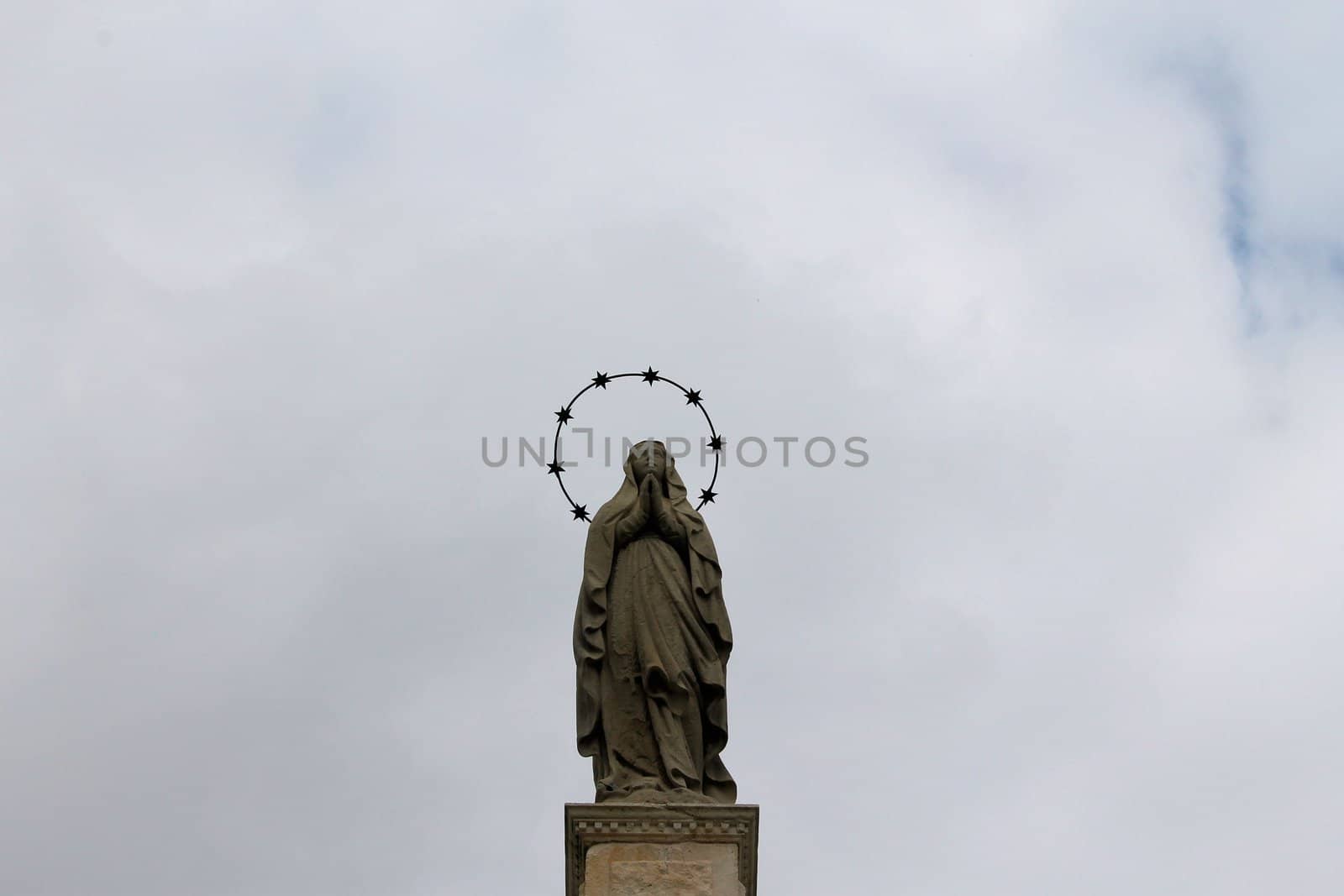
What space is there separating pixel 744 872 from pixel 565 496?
4036 millimetres

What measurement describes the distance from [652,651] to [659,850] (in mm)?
1848

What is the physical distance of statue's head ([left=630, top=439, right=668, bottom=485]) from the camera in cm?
2217

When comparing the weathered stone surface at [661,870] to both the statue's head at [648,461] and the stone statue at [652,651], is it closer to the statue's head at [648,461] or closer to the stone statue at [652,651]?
the stone statue at [652,651]

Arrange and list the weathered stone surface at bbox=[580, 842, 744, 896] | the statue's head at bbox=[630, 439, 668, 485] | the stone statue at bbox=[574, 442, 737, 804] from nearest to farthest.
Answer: the weathered stone surface at bbox=[580, 842, 744, 896] → the stone statue at bbox=[574, 442, 737, 804] → the statue's head at bbox=[630, 439, 668, 485]

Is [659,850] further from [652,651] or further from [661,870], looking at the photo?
[652,651]

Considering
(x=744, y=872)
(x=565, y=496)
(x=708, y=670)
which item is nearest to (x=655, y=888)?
(x=744, y=872)

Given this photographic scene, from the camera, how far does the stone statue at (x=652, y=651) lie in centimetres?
2086

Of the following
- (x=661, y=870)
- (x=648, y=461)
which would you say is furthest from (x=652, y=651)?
(x=661, y=870)

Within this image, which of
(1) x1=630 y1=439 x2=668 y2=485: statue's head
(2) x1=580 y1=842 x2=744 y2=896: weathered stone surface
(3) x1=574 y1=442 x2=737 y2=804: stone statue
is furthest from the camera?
(1) x1=630 y1=439 x2=668 y2=485: statue's head

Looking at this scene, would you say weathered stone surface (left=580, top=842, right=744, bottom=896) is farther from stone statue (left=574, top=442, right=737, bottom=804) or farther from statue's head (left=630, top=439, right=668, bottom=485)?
statue's head (left=630, top=439, right=668, bottom=485)

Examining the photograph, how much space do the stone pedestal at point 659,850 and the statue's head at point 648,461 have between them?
318 cm

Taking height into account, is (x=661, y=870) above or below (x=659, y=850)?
below

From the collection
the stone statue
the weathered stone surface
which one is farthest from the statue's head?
the weathered stone surface

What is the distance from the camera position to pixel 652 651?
69.7 feet
